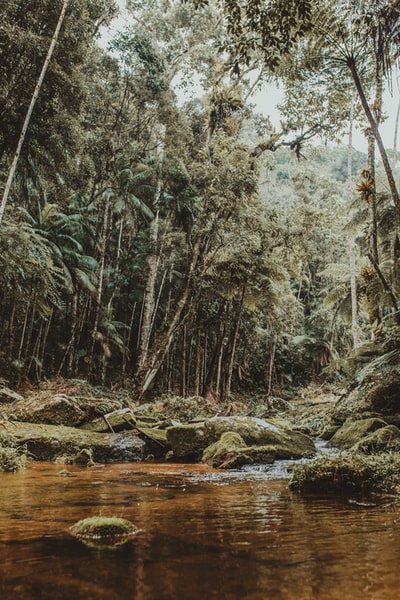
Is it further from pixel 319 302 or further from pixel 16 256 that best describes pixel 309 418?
pixel 319 302

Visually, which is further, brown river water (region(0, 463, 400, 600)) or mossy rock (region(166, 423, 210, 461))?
mossy rock (region(166, 423, 210, 461))

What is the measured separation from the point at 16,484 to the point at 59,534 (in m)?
2.18

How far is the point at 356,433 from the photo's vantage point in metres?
7.12

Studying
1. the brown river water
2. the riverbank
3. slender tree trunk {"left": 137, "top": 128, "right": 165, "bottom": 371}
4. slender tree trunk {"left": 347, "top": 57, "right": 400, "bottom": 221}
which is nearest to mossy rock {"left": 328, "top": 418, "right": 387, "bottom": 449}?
the riverbank

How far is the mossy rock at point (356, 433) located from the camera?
691 centimetres

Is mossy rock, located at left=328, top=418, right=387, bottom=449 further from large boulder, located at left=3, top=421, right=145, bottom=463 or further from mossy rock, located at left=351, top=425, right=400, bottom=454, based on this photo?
large boulder, located at left=3, top=421, right=145, bottom=463

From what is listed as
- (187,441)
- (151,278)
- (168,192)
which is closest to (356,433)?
(187,441)

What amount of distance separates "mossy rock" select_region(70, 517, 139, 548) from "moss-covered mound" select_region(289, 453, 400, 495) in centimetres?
200

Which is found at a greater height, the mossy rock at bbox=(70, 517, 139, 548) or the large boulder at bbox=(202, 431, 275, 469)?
the mossy rock at bbox=(70, 517, 139, 548)

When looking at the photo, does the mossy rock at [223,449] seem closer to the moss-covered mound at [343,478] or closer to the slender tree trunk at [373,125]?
the moss-covered mound at [343,478]

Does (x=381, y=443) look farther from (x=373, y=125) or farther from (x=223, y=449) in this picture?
(x=373, y=125)

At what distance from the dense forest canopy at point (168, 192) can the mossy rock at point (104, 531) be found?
5.80 m

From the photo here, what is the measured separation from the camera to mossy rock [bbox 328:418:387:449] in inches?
272

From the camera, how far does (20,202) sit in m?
16.6
